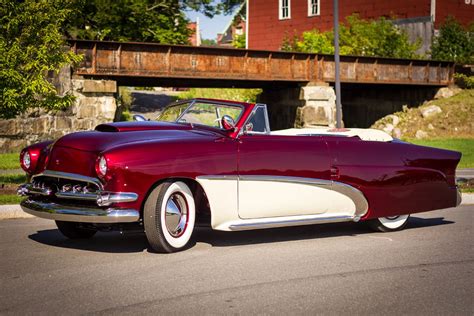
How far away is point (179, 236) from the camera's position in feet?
23.6

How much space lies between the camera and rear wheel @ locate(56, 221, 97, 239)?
7.91m

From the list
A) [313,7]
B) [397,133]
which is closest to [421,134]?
[397,133]

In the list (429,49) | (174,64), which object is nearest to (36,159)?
(174,64)

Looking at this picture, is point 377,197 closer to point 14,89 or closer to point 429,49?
point 14,89

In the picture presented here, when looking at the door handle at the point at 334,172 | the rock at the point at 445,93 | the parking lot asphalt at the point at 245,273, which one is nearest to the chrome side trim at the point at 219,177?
the parking lot asphalt at the point at 245,273

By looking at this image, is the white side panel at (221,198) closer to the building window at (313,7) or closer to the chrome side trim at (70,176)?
the chrome side trim at (70,176)

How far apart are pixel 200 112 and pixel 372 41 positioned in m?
39.6

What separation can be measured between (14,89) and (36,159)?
7282 mm

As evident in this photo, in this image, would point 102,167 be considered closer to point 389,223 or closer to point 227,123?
point 227,123

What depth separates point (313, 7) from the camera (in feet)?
179

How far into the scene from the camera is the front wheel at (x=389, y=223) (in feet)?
28.9

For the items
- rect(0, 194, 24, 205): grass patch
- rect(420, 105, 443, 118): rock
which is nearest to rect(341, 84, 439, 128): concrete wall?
rect(420, 105, 443, 118): rock

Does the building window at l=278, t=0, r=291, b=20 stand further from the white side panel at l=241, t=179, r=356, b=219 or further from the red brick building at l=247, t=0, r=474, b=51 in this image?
the white side panel at l=241, t=179, r=356, b=219

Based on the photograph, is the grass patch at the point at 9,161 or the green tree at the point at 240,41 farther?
the green tree at the point at 240,41
